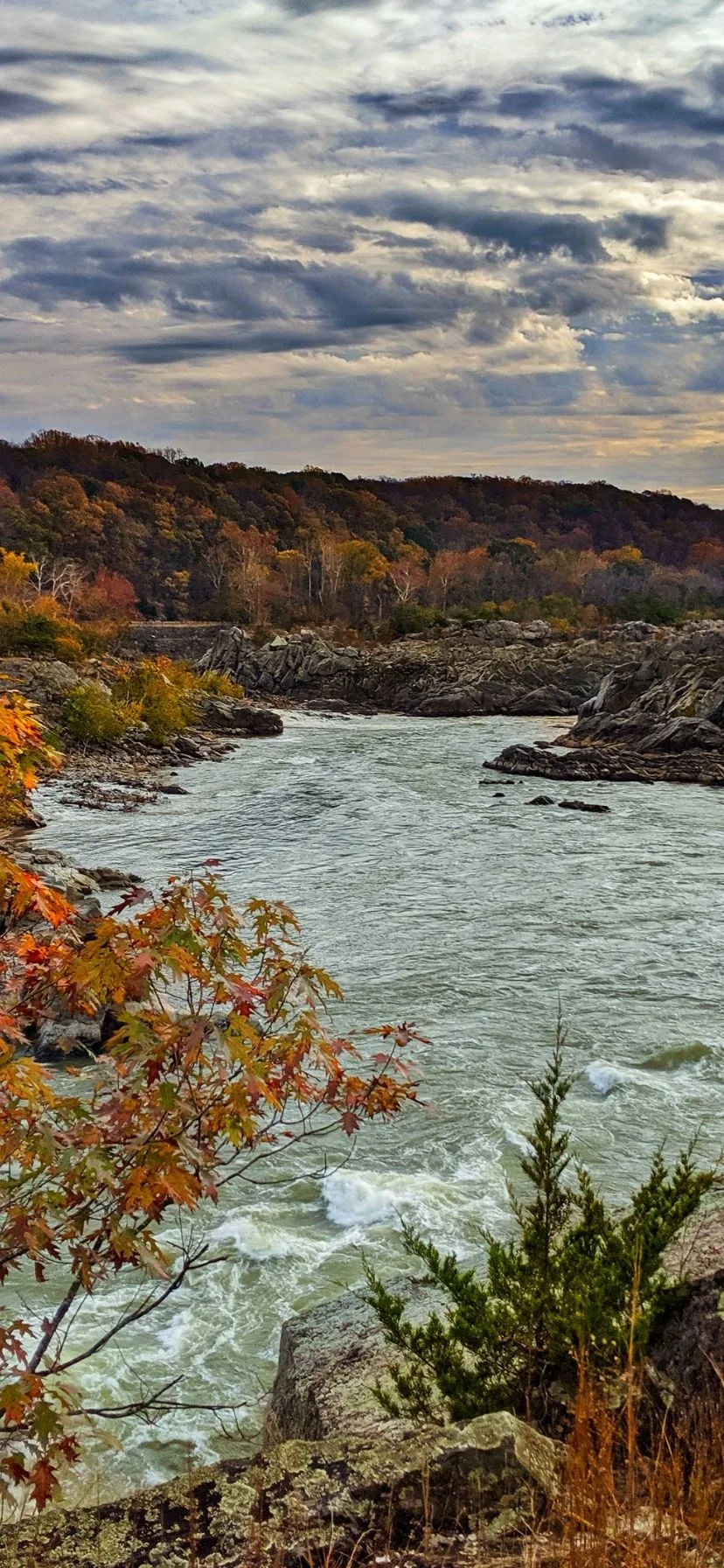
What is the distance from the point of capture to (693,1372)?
13.9 feet

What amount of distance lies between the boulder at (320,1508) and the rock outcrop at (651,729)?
3045cm

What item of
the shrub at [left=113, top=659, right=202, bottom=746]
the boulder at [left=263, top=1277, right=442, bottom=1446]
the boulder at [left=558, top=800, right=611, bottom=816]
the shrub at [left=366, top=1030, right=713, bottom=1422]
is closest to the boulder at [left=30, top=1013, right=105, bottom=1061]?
the boulder at [left=263, top=1277, right=442, bottom=1446]

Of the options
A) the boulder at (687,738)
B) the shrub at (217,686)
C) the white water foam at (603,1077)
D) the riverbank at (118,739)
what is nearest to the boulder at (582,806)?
the boulder at (687,738)

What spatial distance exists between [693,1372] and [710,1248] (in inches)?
36.4

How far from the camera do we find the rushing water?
24.4ft

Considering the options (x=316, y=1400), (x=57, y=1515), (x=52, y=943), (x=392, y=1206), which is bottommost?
(x=392, y=1206)

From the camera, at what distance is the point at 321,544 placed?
325 ft

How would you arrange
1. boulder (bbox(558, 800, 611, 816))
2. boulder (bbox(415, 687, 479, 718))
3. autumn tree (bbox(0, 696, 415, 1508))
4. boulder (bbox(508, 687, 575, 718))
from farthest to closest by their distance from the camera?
boulder (bbox(415, 687, 479, 718)) < boulder (bbox(508, 687, 575, 718)) < boulder (bbox(558, 800, 611, 816)) < autumn tree (bbox(0, 696, 415, 1508))

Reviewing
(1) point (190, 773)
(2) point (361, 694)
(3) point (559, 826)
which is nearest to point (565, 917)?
(3) point (559, 826)

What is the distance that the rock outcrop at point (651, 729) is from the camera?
33812mm

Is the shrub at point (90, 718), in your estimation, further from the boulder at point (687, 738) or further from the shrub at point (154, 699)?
the boulder at point (687, 738)

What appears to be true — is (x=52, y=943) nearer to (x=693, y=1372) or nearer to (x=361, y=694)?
(x=693, y=1372)

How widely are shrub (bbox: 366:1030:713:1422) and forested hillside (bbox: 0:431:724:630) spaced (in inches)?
2845

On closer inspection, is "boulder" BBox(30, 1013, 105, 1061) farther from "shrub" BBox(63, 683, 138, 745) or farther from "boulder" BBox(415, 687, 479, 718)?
"boulder" BBox(415, 687, 479, 718)
